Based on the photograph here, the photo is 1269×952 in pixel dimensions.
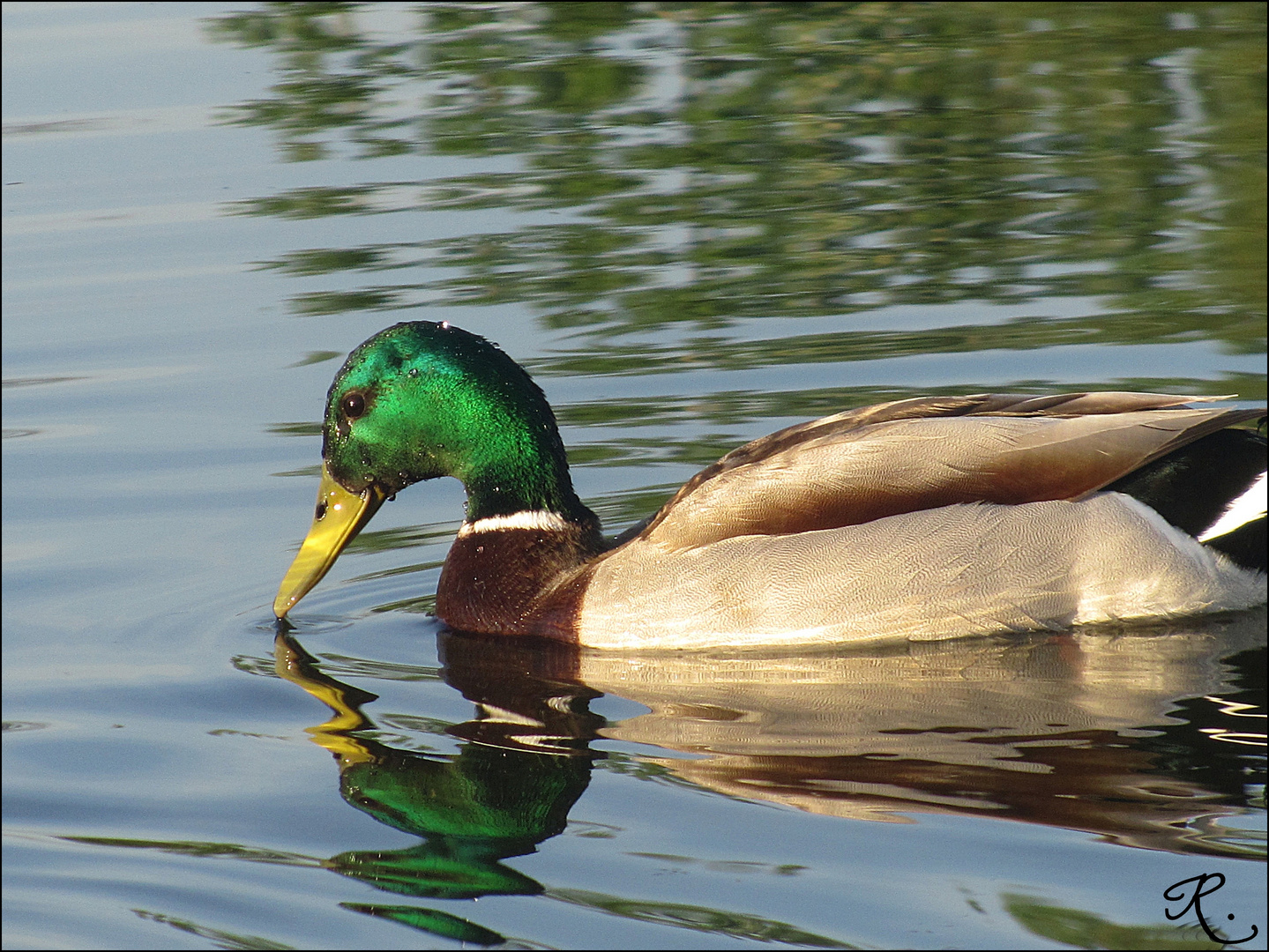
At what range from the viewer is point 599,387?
902cm

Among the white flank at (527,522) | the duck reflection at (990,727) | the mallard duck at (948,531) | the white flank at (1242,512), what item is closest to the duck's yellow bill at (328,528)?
the white flank at (527,522)

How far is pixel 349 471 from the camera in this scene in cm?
702

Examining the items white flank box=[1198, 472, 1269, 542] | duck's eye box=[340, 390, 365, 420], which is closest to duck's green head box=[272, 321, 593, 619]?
duck's eye box=[340, 390, 365, 420]

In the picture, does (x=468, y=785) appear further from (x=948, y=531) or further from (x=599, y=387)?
(x=599, y=387)

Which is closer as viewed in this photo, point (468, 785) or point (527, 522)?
point (468, 785)

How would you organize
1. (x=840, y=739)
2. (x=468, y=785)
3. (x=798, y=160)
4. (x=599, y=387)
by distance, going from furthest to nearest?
(x=798, y=160) < (x=599, y=387) < (x=840, y=739) < (x=468, y=785)

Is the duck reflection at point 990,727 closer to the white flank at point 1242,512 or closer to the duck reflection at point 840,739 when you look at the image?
the duck reflection at point 840,739

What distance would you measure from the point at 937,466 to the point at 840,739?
1225mm

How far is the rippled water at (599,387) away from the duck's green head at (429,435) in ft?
1.34

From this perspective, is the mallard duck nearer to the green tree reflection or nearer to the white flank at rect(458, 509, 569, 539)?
the white flank at rect(458, 509, 569, 539)

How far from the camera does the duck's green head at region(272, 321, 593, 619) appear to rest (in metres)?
6.87

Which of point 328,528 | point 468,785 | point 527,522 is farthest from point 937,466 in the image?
point 328,528

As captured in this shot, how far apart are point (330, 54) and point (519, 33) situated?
1.51 meters

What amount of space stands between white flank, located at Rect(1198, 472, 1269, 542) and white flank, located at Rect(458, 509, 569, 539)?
232cm
